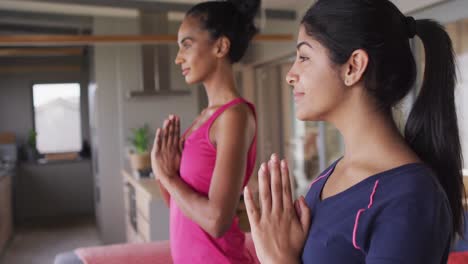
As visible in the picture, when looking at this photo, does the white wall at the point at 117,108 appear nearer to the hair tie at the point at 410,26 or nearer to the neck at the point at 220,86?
the neck at the point at 220,86

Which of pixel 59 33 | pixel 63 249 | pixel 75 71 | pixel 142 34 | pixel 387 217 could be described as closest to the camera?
pixel 387 217

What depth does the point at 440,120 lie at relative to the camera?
2.96ft

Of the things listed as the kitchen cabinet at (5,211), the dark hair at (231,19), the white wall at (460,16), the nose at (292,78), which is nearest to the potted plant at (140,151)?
the kitchen cabinet at (5,211)

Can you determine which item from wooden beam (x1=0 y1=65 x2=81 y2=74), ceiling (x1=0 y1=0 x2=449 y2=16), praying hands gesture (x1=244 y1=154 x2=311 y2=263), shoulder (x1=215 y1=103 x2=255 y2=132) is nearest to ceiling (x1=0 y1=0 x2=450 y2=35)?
ceiling (x1=0 y1=0 x2=449 y2=16)

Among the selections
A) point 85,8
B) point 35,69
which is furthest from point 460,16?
point 35,69

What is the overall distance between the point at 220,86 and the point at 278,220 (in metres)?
0.70

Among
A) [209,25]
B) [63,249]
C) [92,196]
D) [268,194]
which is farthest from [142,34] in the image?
[268,194]

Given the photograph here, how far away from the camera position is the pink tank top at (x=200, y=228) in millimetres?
1365

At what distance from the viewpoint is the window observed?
8.81 meters

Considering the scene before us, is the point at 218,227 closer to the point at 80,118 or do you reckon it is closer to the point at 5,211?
the point at 5,211

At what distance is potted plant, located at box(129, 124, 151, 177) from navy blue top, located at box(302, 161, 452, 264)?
414 cm

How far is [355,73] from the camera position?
0.85m

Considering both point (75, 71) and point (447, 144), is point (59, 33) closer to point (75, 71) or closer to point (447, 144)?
point (75, 71)

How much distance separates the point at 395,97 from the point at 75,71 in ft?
27.5
